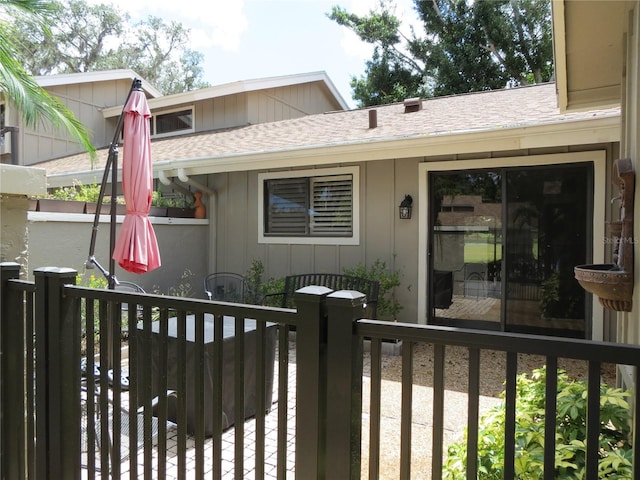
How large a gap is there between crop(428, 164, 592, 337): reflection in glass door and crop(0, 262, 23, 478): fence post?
476cm

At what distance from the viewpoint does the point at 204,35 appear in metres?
26.2

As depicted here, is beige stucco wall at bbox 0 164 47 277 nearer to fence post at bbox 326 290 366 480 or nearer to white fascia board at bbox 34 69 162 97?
fence post at bbox 326 290 366 480

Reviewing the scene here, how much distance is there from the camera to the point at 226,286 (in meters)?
7.53

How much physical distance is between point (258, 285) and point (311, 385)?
5.51m

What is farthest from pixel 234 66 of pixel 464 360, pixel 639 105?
pixel 639 105

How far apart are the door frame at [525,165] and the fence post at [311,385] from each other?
4.60m

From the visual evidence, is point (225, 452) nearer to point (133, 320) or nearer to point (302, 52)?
point (133, 320)

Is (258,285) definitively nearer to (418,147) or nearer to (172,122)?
(418,147)

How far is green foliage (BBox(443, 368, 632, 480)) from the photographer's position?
163 centimetres

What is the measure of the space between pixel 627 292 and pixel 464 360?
3168mm

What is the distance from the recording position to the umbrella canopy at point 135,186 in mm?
4109

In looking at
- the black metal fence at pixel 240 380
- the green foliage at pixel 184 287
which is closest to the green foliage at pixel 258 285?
the green foliage at pixel 184 287

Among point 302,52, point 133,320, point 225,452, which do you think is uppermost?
point 302,52

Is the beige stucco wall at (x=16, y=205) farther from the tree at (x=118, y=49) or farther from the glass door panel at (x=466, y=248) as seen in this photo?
the tree at (x=118, y=49)
